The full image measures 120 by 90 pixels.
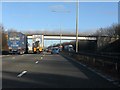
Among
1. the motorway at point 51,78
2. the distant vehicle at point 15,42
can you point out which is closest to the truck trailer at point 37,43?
the distant vehicle at point 15,42

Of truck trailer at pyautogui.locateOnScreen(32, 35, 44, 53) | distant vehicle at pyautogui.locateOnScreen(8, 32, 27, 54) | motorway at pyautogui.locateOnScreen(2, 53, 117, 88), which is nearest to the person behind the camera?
motorway at pyautogui.locateOnScreen(2, 53, 117, 88)

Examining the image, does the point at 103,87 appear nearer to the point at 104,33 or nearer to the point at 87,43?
the point at 104,33

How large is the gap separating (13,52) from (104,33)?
60.9 metres

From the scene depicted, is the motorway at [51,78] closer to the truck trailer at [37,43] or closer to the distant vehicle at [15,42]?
the distant vehicle at [15,42]

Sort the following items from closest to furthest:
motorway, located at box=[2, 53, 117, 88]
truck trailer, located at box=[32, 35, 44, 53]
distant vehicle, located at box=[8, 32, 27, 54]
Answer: motorway, located at box=[2, 53, 117, 88]
distant vehicle, located at box=[8, 32, 27, 54]
truck trailer, located at box=[32, 35, 44, 53]

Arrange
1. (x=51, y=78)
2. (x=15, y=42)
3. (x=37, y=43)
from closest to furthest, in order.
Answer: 1. (x=51, y=78)
2. (x=15, y=42)
3. (x=37, y=43)

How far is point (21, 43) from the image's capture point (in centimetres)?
6431

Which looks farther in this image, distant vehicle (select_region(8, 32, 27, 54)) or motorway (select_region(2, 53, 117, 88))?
distant vehicle (select_region(8, 32, 27, 54))

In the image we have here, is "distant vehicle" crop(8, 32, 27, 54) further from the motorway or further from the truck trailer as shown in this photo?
the motorway

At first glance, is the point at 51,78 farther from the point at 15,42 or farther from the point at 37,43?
the point at 37,43

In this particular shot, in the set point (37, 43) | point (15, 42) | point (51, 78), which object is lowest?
point (37, 43)

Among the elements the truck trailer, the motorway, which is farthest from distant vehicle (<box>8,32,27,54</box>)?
the motorway

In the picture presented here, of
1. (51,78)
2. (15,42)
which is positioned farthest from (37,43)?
(51,78)

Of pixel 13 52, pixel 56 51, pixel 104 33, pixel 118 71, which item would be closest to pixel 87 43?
pixel 104 33
